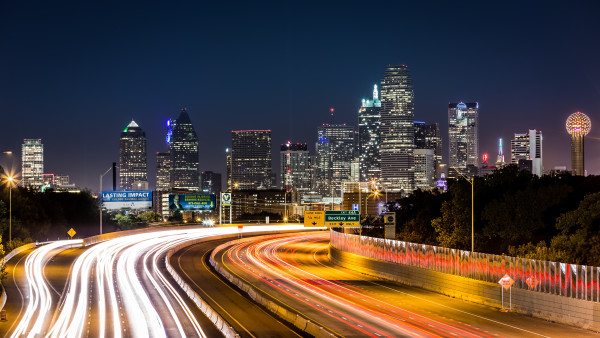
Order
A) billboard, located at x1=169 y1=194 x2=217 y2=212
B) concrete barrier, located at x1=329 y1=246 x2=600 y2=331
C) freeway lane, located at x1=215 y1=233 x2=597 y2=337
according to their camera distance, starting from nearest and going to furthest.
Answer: freeway lane, located at x1=215 y1=233 x2=597 y2=337, concrete barrier, located at x1=329 y1=246 x2=600 y2=331, billboard, located at x1=169 y1=194 x2=217 y2=212

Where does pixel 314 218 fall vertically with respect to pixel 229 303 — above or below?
above

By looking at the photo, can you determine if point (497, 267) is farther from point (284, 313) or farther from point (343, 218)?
point (343, 218)

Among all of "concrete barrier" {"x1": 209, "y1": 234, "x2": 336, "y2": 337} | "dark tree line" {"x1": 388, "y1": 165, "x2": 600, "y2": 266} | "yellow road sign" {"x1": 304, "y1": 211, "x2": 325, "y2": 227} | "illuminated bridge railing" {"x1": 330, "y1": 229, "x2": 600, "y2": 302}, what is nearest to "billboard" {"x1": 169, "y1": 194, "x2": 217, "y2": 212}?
"yellow road sign" {"x1": 304, "y1": 211, "x2": 325, "y2": 227}

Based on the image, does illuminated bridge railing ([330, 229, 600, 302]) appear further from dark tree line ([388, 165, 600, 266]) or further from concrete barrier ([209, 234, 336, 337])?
concrete barrier ([209, 234, 336, 337])

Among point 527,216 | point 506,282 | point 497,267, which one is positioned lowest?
point 506,282

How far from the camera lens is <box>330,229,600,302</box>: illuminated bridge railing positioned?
35.3m

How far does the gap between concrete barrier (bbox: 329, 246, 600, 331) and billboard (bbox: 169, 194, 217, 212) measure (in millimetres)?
47349

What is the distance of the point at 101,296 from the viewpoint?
47.5 m

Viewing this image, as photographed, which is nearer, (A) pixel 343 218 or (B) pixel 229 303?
(B) pixel 229 303

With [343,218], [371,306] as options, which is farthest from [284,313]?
[343,218]

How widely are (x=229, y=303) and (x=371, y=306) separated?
8.46m

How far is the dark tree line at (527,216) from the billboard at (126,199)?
146 feet

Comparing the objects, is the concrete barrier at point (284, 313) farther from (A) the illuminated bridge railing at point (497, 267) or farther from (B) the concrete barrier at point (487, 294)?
(A) the illuminated bridge railing at point (497, 267)

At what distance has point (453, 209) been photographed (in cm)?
6988
